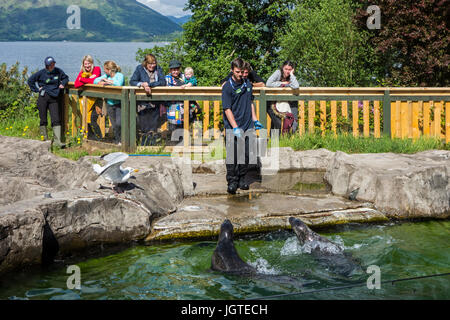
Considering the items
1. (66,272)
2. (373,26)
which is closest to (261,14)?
(373,26)

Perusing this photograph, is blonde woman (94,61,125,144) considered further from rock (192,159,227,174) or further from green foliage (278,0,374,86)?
green foliage (278,0,374,86)

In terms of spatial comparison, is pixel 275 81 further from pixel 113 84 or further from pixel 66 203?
pixel 66 203

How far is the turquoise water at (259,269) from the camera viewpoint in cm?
530

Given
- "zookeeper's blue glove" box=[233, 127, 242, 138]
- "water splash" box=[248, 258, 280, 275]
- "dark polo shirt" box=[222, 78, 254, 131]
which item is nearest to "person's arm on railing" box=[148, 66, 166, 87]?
"dark polo shirt" box=[222, 78, 254, 131]

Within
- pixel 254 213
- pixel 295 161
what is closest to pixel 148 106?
pixel 295 161

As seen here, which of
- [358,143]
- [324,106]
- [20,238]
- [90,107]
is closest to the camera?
[20,238]

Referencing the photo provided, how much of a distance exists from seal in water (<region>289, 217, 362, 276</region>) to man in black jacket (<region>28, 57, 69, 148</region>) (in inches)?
251

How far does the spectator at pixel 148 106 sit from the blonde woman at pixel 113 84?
0.43 meters

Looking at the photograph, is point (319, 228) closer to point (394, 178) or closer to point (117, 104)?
point (394, 178)

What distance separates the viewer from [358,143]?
35.3 ft

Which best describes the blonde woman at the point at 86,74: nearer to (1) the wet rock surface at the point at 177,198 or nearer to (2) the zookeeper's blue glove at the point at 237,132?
(1) the wet rock surface at the point at 177,198

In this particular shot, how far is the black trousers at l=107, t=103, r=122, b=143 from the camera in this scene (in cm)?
1091

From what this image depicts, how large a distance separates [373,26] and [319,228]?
8.92m

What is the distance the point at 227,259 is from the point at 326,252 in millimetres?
1177
